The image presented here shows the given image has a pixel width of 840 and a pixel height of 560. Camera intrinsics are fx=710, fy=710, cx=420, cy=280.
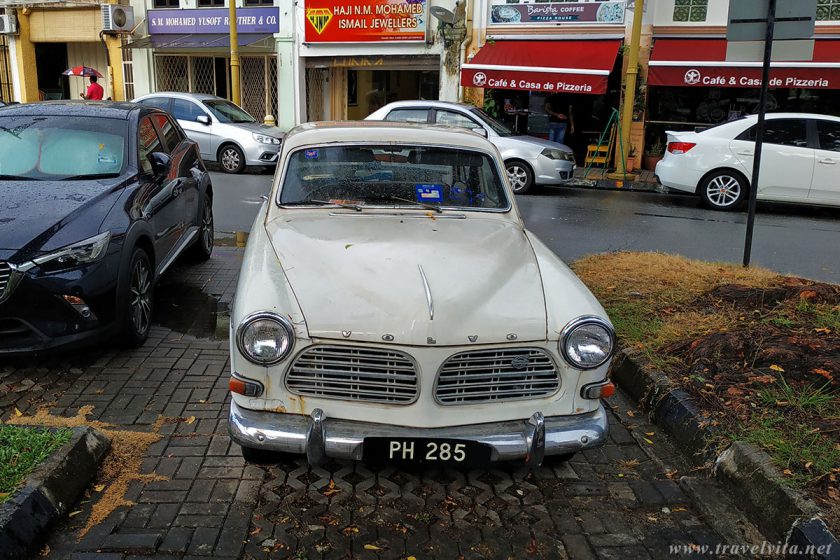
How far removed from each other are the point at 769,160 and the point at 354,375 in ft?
34.5

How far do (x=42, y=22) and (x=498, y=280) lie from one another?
80.3 feet

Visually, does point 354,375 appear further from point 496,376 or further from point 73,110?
point 73,110

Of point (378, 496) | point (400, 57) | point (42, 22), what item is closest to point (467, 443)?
point (378, 496)

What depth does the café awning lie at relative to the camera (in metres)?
20.2

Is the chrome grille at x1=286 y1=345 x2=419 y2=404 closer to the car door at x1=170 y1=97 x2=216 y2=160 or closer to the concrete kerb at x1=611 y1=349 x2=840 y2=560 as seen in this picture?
the concrete kerb at x1=611 y1=349 x2=840 y2=560

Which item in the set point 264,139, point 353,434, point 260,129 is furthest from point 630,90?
point 353,434

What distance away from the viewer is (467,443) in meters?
3.15

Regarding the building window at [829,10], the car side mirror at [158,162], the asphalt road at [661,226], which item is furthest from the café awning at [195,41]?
the car side mirror at [158,162]

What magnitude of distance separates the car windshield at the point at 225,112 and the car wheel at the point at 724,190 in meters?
9.55

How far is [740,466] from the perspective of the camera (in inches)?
140

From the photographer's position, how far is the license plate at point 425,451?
10.3 ft

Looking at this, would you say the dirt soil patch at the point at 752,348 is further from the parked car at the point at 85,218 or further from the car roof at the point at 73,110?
the car roof at the point at 73,110

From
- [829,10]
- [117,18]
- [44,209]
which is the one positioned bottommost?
[44,209]

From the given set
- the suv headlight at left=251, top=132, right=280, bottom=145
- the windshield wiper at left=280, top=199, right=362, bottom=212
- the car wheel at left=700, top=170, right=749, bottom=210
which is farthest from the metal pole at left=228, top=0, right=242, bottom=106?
the windshield wiper at left=280, top=199, right=362, bottom=212
